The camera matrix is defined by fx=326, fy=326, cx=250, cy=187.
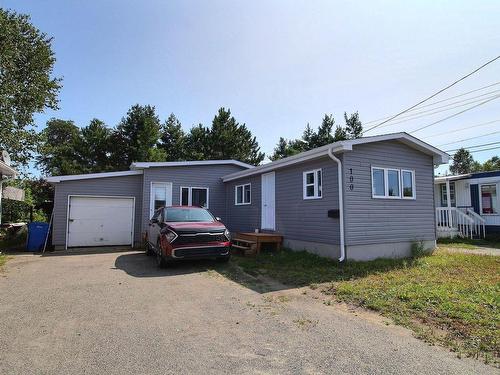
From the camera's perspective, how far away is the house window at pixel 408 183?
10.4m

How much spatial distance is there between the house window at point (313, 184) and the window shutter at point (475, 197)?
1204cm

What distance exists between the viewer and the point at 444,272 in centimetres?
795

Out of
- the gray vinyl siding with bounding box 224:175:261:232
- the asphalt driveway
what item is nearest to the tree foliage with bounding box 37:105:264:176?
the gray vinyl siding with bounding box 224:175:261:232

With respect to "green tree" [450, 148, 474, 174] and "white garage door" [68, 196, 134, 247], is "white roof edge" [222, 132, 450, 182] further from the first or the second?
"green tree" [450, 148, 474, 174]

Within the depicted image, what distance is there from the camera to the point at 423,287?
637 cm

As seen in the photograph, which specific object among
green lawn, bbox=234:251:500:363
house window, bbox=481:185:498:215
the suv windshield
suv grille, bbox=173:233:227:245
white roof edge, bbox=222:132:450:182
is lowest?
green lawn, bbox=234:251:500:363

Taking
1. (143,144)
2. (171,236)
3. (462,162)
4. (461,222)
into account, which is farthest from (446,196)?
(462,162)

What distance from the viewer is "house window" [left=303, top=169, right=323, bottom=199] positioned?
1005 cm

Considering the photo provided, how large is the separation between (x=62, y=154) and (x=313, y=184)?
97.6 feet

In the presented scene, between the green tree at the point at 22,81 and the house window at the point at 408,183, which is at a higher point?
the green tree at the point at 22,81

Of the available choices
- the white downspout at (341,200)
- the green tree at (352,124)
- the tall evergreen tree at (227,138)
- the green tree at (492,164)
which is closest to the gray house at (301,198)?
the white downspout at (341,200)

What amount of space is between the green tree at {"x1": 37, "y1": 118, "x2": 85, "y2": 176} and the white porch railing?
1060 inches

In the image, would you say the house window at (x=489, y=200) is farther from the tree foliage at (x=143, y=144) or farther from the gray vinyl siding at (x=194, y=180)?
the tree foliage at (x=143, y=144)

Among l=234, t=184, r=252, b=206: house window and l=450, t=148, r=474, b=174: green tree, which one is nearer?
l=234, t=184, r=252, b=206: house window
